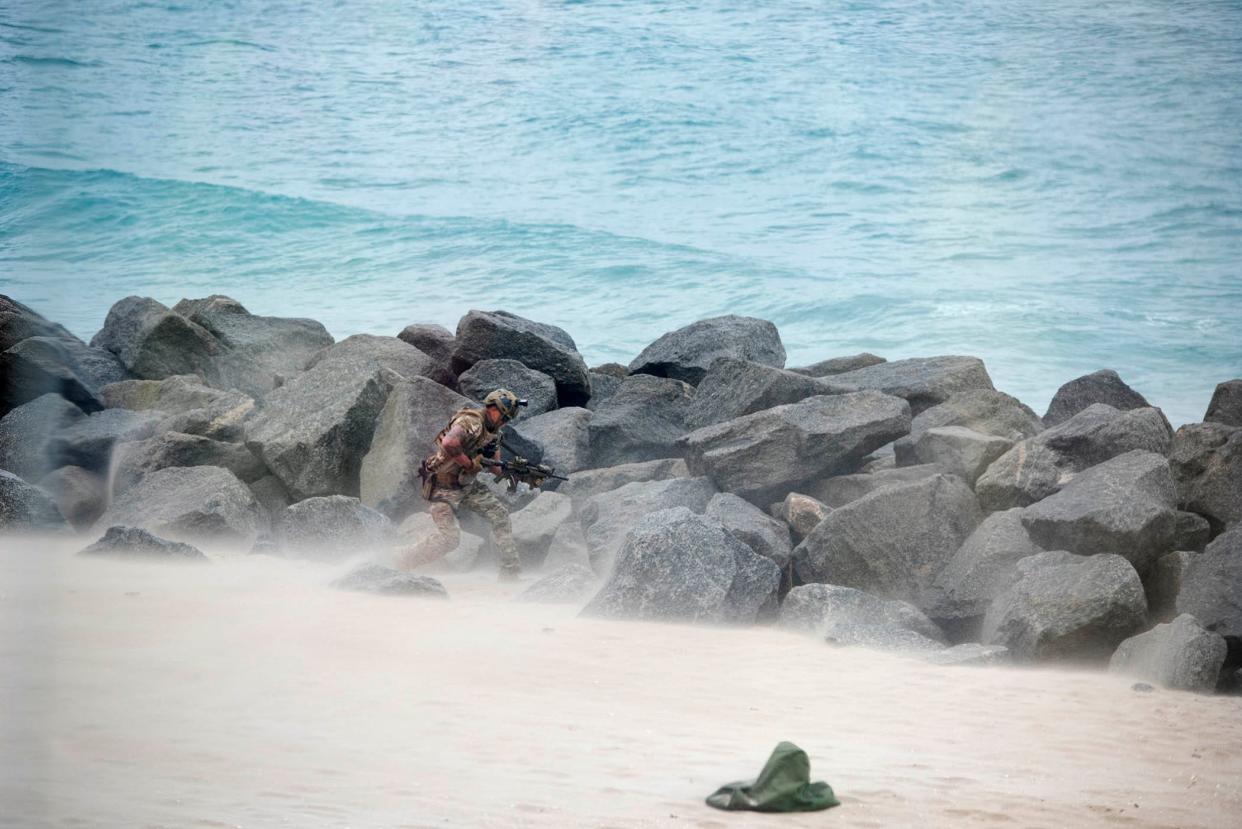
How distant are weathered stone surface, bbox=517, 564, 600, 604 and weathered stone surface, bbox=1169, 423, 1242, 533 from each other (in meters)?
4.43

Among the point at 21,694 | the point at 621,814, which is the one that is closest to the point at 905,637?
the point at 621,814

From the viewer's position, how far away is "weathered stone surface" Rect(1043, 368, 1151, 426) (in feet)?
39.4

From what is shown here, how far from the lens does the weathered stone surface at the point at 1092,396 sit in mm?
12000

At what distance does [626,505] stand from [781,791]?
5.51 metres

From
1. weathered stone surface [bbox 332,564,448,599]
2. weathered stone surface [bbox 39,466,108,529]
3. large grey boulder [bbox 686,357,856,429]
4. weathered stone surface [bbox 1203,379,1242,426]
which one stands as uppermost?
weathered stone surface [bbox 1203,379,1242,426]

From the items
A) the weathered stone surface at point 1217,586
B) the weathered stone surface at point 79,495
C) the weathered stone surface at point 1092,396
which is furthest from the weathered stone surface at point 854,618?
the weathered stone surface at point 79,495

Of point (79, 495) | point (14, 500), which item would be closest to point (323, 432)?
point (79, 495)

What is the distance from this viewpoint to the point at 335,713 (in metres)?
5.66

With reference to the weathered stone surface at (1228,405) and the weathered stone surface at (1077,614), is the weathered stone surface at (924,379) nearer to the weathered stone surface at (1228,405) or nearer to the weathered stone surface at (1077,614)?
the weathered stone surface at (1228,405)

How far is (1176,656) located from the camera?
706 centimetres

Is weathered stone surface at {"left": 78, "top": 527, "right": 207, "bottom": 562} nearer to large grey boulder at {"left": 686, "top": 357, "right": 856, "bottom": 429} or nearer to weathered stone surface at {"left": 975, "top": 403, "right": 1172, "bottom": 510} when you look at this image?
large grey boulder at {"left": 686, "top": 357, "right": 856, "bottom": 429}

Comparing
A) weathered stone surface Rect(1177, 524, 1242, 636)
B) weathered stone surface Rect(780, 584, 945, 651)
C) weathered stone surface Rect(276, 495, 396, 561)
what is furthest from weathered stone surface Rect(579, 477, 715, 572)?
weathered stone surface Rect(1177, 524, 1242, 636)

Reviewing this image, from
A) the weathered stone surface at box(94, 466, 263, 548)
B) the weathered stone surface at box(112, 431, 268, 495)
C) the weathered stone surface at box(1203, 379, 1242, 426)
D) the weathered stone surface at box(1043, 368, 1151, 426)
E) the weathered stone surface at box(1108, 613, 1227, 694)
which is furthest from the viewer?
the weathered stone surface at box(1043, 368, 1151, 426)

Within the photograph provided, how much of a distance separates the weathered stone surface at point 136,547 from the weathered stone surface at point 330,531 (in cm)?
104
